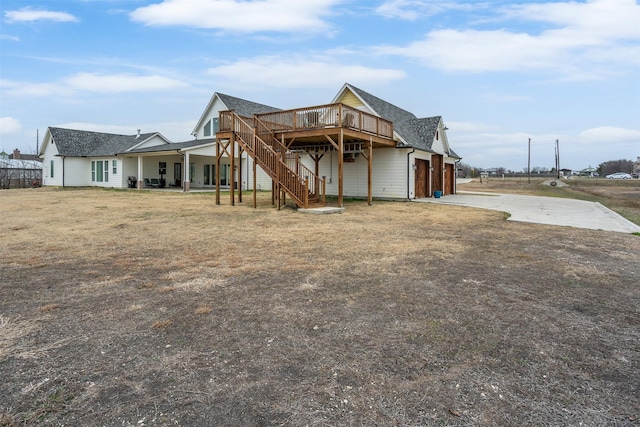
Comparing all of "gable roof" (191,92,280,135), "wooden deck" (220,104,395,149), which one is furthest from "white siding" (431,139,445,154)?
"gable roof" (191,92,280,135)

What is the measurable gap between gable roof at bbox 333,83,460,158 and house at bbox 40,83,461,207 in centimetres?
7

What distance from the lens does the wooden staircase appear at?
1426 centimetres

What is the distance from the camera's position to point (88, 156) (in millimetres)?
30641

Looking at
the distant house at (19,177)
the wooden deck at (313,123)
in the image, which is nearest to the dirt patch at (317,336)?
the wooden deck at (313,123)

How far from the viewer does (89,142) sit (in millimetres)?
32594

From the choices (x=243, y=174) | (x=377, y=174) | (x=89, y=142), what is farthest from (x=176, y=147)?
(x=377, y=174)

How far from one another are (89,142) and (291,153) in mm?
24164

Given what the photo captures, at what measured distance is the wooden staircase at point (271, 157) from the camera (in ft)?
46.8

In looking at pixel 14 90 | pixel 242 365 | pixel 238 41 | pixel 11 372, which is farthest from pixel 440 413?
pixel 14 90

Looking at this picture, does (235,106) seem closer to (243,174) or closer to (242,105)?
(242,105)

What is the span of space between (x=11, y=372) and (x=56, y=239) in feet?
21.8

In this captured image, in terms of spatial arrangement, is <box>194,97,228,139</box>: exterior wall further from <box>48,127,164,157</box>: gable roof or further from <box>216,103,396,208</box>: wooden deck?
<box>216,103,396,208</box>: wooden deck

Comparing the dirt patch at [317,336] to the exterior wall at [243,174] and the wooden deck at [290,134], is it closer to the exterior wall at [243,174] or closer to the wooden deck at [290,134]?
the wooden deck at [290,134]

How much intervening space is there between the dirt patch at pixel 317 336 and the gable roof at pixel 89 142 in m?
25.3
